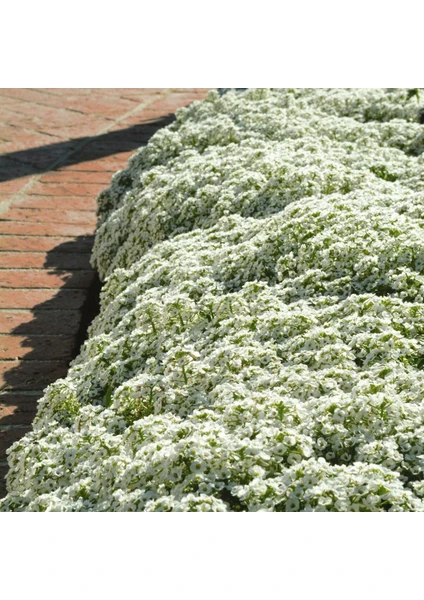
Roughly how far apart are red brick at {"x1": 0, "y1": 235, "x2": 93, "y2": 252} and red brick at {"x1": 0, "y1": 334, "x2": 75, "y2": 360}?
1.30 m

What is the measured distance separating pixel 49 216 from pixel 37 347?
81.8 inches

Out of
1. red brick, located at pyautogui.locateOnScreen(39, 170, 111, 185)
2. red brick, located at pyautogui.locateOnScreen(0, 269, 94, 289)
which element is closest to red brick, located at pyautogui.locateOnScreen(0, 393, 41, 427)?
red brick, located at pyautogui.locateOnScreen(0, 269, 94, 289)

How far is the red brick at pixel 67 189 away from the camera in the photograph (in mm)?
7168

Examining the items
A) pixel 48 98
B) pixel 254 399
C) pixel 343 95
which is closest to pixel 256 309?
pixel 254 399

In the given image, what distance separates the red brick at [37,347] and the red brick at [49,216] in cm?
183

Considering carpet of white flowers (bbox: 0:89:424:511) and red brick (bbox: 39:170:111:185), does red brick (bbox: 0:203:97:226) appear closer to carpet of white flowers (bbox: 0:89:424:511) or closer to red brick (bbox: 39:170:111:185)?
red brick (bbox: 39:170:111:185)

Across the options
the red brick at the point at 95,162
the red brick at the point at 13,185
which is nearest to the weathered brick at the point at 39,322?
the red brick at the point at 13,185

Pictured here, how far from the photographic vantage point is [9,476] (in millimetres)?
3301

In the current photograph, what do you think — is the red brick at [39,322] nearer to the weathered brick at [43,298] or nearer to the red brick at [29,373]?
the weathered brick at [43,298]

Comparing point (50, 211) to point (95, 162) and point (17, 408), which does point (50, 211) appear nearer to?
point (95, 162)

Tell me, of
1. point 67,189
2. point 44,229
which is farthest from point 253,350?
point 67,189

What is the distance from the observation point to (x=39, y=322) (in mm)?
5191

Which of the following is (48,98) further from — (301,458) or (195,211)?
(301,458)
